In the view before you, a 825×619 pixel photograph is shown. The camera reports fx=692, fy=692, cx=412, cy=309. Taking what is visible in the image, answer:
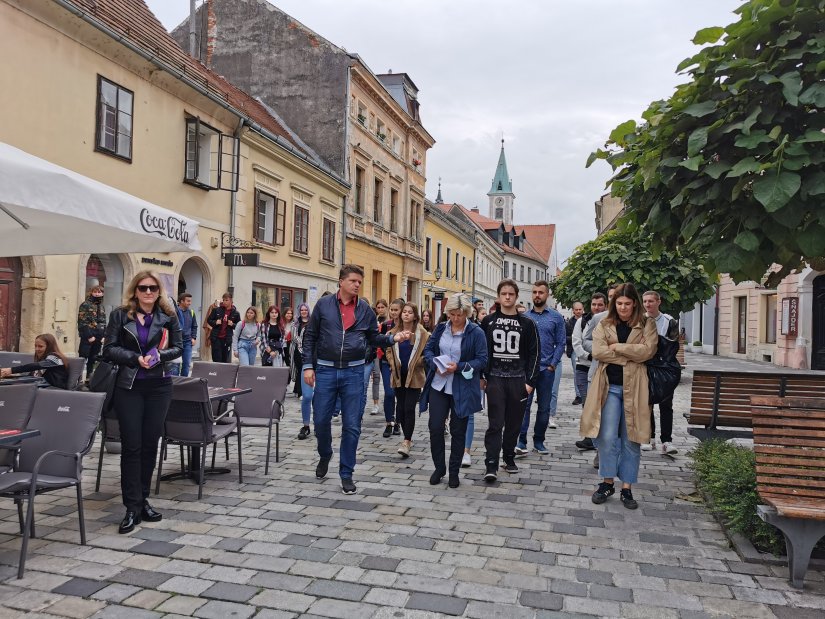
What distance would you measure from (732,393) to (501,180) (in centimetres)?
9999

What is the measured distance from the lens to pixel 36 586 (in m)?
3.76

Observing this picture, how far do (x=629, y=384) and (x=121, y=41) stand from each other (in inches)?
444

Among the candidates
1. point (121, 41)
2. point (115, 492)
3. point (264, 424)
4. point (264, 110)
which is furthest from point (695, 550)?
point (264, 110)

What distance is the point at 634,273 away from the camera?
55.6 feet

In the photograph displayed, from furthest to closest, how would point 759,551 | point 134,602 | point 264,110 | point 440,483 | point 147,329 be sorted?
1. point 264,110
2. point 440,483
3. point 147,329
4. point 759,551
5. point 134,602

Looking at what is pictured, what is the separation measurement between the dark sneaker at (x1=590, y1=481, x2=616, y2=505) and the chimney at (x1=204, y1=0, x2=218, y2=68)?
23.4m

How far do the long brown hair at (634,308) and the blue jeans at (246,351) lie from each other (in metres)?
7.80

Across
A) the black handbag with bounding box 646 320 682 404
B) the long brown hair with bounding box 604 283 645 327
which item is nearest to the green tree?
the long brown hair with bounding box 604 283 645 327

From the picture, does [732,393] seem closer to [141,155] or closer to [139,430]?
[139,430]

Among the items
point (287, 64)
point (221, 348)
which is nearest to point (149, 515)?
point (221, 348)

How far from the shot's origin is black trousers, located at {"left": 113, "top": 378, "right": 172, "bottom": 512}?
15.7 feet

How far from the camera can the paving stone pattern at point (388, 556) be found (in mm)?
3637

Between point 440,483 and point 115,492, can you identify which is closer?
point 115,492

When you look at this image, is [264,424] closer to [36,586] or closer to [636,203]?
[36,586]
